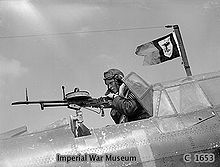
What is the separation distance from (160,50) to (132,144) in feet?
19.1

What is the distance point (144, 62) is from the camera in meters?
10.5

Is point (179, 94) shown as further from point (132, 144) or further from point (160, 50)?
point (160, 50)

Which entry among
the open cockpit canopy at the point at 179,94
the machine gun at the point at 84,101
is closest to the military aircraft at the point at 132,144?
the open cockpit canopy at the point at 179,94

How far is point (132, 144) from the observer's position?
5242 mm

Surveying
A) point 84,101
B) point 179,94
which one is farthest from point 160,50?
point 179,94

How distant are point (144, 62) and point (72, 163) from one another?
6.00 m

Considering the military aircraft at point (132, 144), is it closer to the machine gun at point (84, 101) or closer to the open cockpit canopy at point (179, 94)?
the open cockpit canopy at point (179, 94)

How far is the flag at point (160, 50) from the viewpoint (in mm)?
10555

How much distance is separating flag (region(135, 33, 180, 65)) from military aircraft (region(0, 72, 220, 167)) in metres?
4.75

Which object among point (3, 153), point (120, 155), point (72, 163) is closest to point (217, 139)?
point (120, 155)

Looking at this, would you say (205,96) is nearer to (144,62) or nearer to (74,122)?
(74,122)

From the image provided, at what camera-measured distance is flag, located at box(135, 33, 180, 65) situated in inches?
416

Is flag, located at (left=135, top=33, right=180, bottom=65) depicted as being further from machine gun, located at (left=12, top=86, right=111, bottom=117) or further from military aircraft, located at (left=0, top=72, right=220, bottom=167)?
military aircraft, located at (left=0, top=72, right=220, bottom=167)

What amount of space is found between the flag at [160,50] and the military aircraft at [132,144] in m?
4.75
